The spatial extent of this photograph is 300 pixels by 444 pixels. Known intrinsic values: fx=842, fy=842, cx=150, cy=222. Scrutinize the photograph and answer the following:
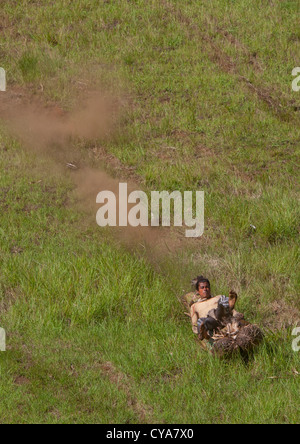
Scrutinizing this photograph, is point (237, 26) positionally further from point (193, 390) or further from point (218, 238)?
point (193, 390)

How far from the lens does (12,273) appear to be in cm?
972

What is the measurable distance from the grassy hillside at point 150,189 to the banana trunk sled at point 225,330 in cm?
14

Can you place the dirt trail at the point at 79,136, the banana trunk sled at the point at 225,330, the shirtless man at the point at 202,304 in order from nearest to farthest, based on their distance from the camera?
the banana trunk sled at the point at 225,330 → the shirtless man at the point at 202,304 → the dirt trail at the point at 79,136

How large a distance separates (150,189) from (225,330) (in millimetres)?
4133

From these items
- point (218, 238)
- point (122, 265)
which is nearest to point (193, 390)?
point (122, 265)

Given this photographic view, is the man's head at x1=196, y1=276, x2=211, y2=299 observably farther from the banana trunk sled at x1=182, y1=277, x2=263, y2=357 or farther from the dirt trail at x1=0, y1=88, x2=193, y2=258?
the dirt trail at x1=0, y1=88, x2=193, y2=258

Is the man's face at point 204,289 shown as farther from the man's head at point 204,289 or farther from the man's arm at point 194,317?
the man's arm at point 194,317

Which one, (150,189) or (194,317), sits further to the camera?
(150,189)

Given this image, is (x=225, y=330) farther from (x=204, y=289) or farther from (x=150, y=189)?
(x=150, y=189)

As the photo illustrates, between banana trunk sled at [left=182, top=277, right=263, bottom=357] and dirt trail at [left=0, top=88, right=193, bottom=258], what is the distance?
2.47m

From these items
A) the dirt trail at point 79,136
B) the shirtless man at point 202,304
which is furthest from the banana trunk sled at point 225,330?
the dirt trail at point 79,136

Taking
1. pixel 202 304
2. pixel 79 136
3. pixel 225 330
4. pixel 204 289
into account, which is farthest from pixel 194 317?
pixel 79 136

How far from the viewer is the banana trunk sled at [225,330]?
8.17 meters

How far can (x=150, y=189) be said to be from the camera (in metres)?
12.1
